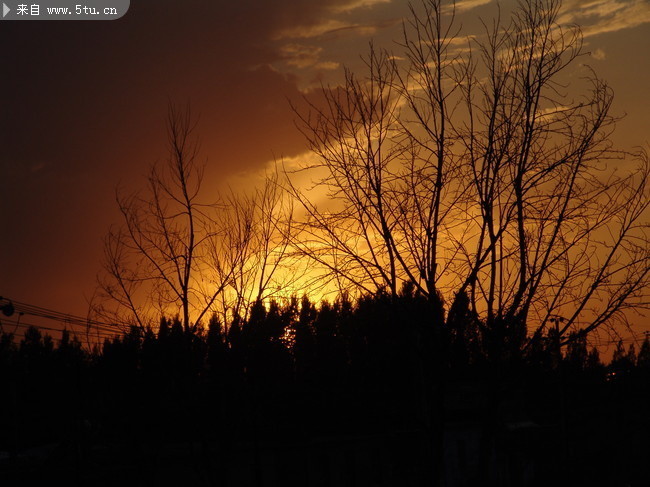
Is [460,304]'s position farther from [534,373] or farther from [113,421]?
[113,421]

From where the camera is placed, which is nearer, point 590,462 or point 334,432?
point 590,462

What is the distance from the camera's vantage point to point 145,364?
12477 mm

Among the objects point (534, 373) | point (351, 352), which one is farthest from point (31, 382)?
point (534, 373)

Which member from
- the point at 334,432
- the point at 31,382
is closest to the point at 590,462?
the point at 334,432

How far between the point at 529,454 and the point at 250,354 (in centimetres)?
790

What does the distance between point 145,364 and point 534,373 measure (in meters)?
7.26

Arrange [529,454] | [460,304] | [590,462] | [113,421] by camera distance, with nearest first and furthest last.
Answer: [460,304] → [113,421] → [529,454] → [590,462]

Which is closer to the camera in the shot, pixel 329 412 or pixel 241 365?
pixel 241 365

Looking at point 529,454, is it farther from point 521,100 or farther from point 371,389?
point 371,389

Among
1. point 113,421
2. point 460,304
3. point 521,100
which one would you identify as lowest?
point 113,421

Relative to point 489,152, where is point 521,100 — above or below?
above

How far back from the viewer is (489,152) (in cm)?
714

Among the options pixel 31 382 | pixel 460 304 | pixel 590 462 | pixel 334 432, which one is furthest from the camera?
pixel 31 382

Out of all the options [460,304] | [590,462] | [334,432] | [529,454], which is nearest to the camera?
[460,304]
